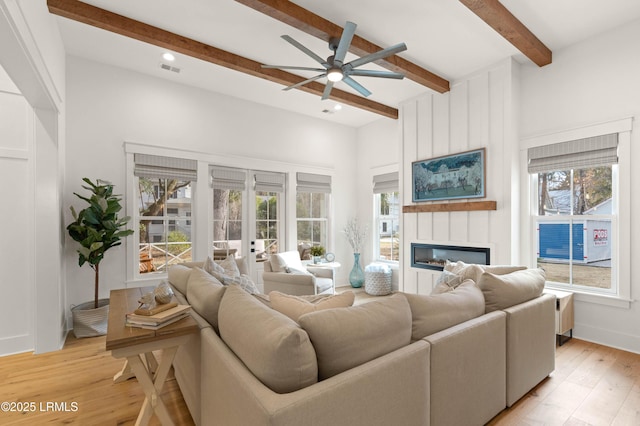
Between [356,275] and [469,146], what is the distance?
3122 mm

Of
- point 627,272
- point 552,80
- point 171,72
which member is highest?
point 171,72

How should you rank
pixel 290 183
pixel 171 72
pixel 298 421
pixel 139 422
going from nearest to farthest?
pixel 298 421
pixel 139 422
pixel 171 72
pixel 290 183

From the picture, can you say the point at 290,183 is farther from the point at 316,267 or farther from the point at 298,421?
the point at 298,421

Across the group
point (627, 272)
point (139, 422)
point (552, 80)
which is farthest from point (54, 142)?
point (627, 272)

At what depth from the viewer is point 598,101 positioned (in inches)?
133

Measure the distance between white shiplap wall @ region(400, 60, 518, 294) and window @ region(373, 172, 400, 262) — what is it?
747mm

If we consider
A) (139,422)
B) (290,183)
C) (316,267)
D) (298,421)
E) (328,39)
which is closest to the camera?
(298,421)

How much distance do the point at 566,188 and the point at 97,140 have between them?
18.7 ft


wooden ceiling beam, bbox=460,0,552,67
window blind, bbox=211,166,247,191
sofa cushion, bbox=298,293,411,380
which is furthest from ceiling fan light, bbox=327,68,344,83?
window blind, bbox=211,166,247,191

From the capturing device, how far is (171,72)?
4246mm

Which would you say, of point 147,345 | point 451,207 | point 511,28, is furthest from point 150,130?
point 511,28

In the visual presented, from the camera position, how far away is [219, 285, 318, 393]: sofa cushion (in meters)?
1.17

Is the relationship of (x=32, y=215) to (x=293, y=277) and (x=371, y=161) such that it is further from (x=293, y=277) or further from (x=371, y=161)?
(x=371, y=161)

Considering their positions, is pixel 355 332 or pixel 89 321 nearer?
pixel 355 332
